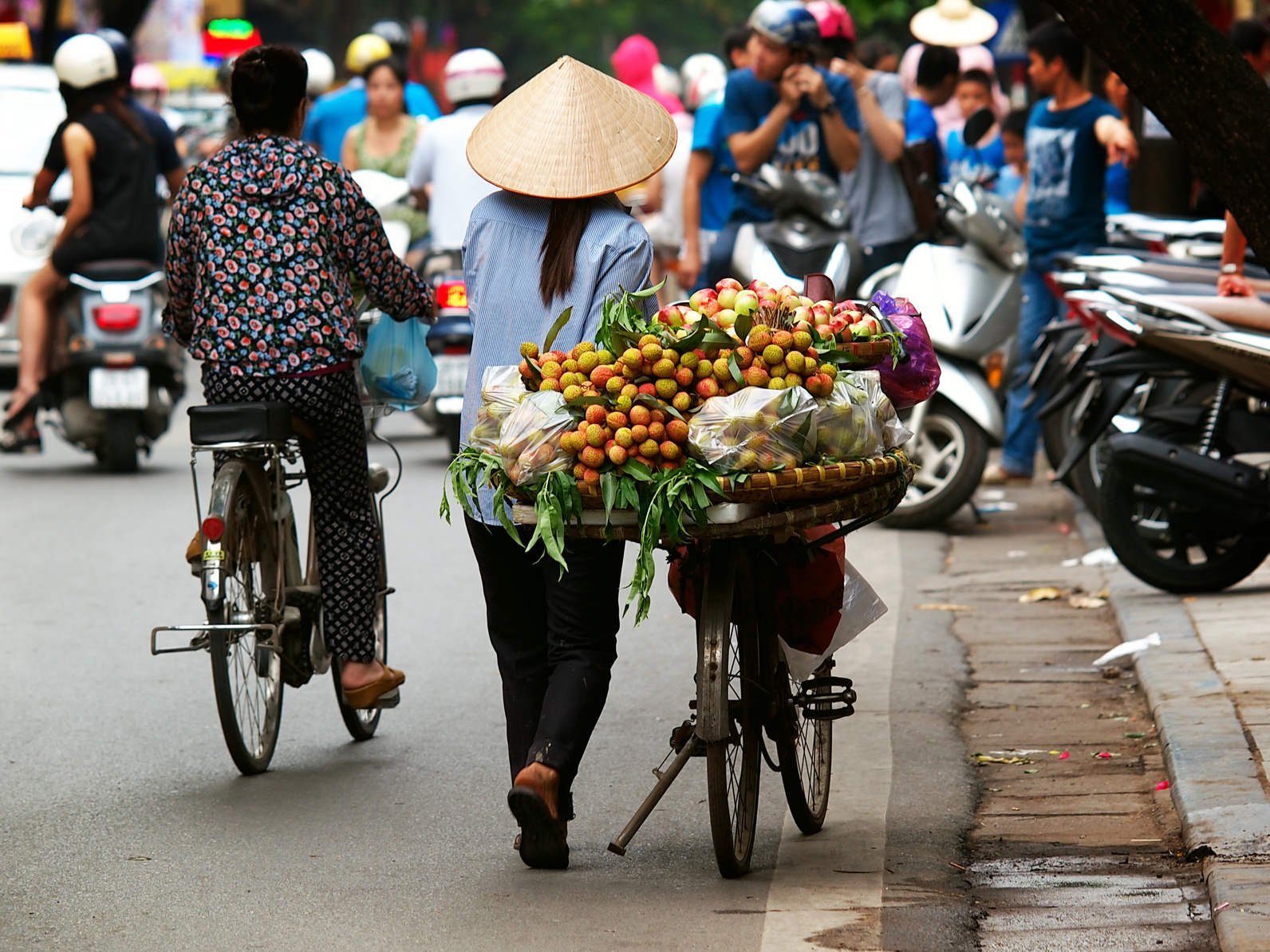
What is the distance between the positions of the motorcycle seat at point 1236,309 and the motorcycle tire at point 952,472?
2076 millimetres

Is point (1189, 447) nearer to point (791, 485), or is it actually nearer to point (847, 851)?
point (847, 851)

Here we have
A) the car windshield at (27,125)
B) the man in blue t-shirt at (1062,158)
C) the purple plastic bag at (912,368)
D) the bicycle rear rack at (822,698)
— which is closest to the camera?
the purple plastic bag at (912,368)

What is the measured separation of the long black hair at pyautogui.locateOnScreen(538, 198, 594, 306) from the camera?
4.44 m

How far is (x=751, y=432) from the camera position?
12.8ft

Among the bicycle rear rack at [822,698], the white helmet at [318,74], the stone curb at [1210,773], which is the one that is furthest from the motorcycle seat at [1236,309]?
the white helmet at [318,74]

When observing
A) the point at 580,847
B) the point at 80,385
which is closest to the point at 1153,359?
the point at 580,847

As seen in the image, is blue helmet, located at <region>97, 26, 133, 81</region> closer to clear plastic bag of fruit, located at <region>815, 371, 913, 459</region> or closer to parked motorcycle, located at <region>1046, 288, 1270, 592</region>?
parked motorcycle, located at <region>1046, 288, 1270, 592</region>

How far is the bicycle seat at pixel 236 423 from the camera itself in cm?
517

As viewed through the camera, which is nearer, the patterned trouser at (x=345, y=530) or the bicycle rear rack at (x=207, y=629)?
the bicycle rear rack at (x=207, y=629)

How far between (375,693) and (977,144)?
27.3 feet

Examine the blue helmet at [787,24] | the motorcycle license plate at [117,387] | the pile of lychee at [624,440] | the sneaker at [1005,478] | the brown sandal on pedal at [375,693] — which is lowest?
the sneaker at [1005,478]

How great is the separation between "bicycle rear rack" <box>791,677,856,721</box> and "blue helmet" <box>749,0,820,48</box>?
5.02 metres

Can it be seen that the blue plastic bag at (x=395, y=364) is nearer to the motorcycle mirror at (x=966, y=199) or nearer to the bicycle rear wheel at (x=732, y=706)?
the bicycle rear wheel at (x=732, y=706)

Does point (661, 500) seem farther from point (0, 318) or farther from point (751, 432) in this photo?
point (0, 318)
